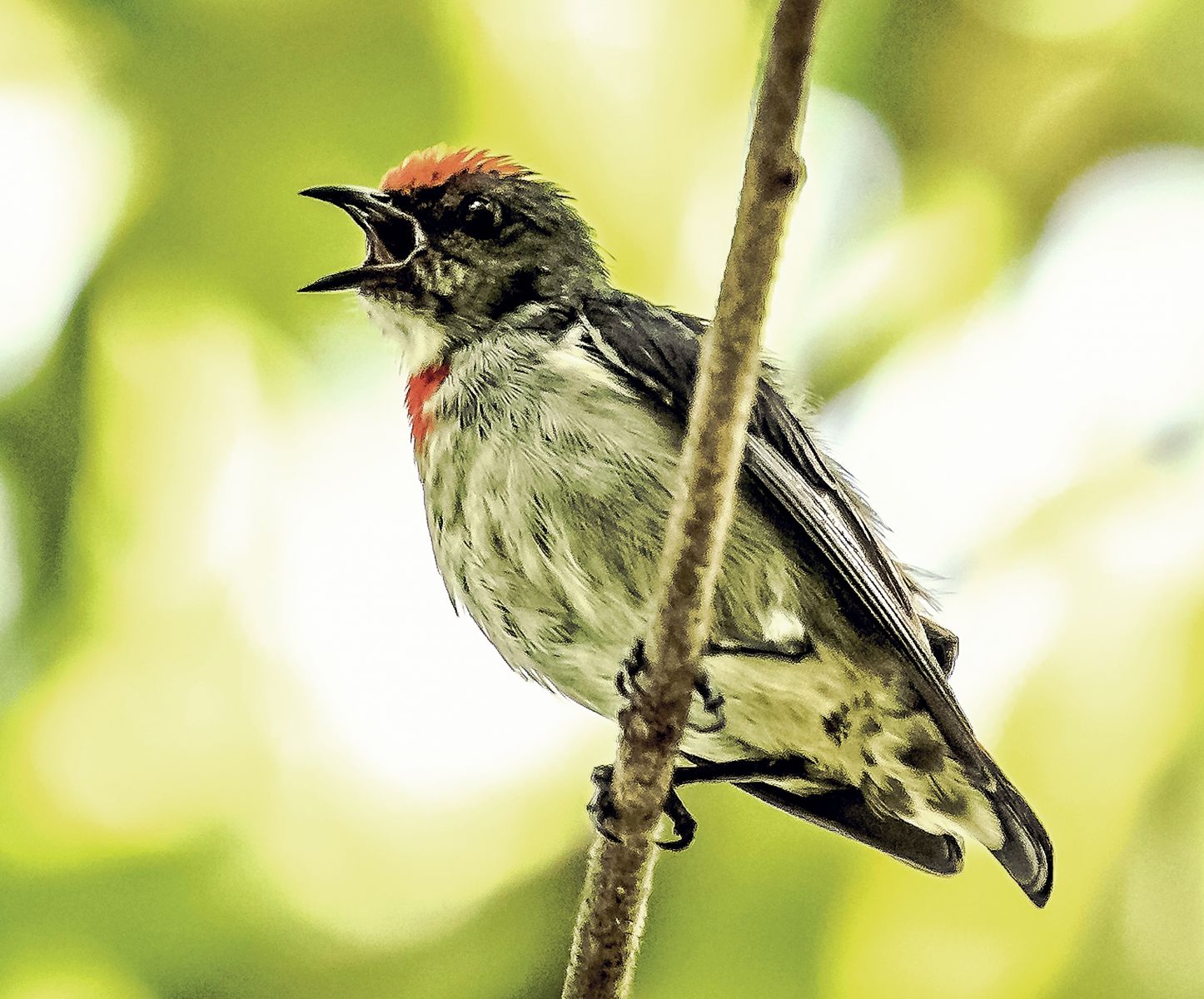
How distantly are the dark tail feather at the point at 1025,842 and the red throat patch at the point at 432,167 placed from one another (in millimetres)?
2352

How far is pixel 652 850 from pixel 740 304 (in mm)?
1251

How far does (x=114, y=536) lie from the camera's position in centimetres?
457

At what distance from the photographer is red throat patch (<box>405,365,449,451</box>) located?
12.6 ft

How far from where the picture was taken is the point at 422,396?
389cm

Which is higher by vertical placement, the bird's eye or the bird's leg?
the bird's eye

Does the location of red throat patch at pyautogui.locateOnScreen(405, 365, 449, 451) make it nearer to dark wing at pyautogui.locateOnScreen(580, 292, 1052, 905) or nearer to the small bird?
the small bird

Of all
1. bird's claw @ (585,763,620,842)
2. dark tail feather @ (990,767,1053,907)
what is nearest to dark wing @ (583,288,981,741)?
dark tail feather @ (990,767,1053,907)

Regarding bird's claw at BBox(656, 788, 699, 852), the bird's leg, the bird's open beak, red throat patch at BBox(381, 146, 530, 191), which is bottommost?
bird's claw at BBox(656, 788, 699, 852)

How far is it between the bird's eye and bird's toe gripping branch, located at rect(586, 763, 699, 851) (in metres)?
1.68

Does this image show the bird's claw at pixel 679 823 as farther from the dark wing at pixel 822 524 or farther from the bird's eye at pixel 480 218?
the bird's eye at pixel 480 218

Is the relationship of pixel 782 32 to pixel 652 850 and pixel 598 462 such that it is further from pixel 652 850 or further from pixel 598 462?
pixel 652 850

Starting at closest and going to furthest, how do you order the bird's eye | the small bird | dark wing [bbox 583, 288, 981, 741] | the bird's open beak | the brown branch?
the brown branch
the small bird
dark wing [bbox 583, 288, 981, 741]
the bird's open beak
the bird's eye

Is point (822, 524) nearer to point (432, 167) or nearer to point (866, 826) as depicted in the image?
point (866, 826)

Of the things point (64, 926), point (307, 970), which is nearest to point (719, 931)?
point (307, 970)
